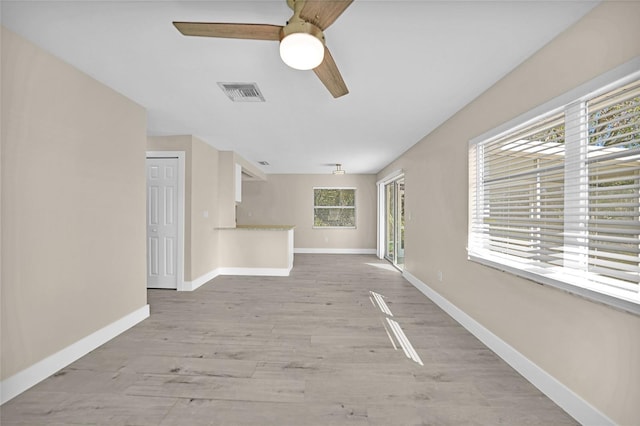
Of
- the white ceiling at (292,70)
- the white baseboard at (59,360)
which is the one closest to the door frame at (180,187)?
the white ceiling at (292,70)

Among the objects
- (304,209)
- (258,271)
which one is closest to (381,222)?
(304,209)

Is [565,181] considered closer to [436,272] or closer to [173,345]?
[436,272]

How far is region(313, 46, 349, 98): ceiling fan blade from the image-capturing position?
1.53 metres

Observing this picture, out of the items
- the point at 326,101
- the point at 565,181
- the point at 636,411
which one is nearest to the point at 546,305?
the point at 636,411

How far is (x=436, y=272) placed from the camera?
142 inches

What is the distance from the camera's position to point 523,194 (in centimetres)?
213

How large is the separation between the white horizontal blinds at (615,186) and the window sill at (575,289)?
72mm

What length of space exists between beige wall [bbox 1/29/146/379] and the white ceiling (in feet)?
0.71

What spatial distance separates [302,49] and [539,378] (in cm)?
258

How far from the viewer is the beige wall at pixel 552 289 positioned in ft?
4.50

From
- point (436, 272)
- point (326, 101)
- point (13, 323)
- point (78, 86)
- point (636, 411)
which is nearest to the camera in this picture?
point (636, 411)

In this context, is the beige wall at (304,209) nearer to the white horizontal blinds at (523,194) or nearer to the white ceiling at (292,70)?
the white ceiling at (292,70)

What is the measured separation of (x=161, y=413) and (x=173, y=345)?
0.90 metres

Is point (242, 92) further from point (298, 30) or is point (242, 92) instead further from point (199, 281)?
point (199, 281)
